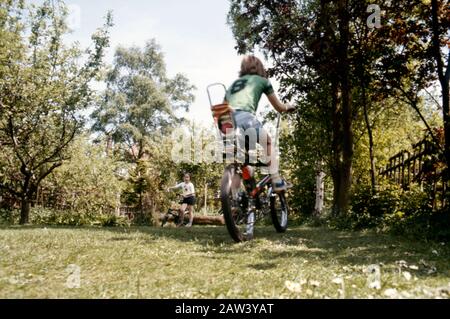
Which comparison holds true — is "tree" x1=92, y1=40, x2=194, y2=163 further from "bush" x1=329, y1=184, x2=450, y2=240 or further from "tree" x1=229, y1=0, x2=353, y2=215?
"bush" x1=329, y1=184, x2=450, y2=240

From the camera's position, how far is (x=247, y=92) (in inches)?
209

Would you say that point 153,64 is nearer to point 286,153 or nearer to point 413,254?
point 286,153

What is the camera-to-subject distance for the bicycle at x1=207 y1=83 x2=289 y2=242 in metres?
4.97

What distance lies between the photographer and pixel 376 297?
2461mm

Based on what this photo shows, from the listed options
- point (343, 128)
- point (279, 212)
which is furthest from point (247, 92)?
point (343, 128)

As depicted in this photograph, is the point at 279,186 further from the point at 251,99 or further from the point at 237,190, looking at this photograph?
the point at 251,99

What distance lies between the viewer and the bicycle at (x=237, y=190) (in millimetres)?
4973

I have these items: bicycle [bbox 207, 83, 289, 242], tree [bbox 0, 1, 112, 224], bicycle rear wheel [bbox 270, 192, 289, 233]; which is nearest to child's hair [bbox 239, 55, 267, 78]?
bicycle [bbox 207, 83, 289, 242]

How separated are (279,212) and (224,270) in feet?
12.4

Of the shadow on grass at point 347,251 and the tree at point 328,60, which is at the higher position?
the tree at point 328,60

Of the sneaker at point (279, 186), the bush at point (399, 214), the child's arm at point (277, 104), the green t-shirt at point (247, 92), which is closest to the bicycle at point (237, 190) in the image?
the sneaker at point (279, 186)

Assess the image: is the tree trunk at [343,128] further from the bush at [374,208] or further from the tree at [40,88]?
the tree at [40,88]

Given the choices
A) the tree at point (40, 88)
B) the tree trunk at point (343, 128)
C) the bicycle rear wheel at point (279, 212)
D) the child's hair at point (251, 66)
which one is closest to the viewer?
the child's hair at point (251, 66)
